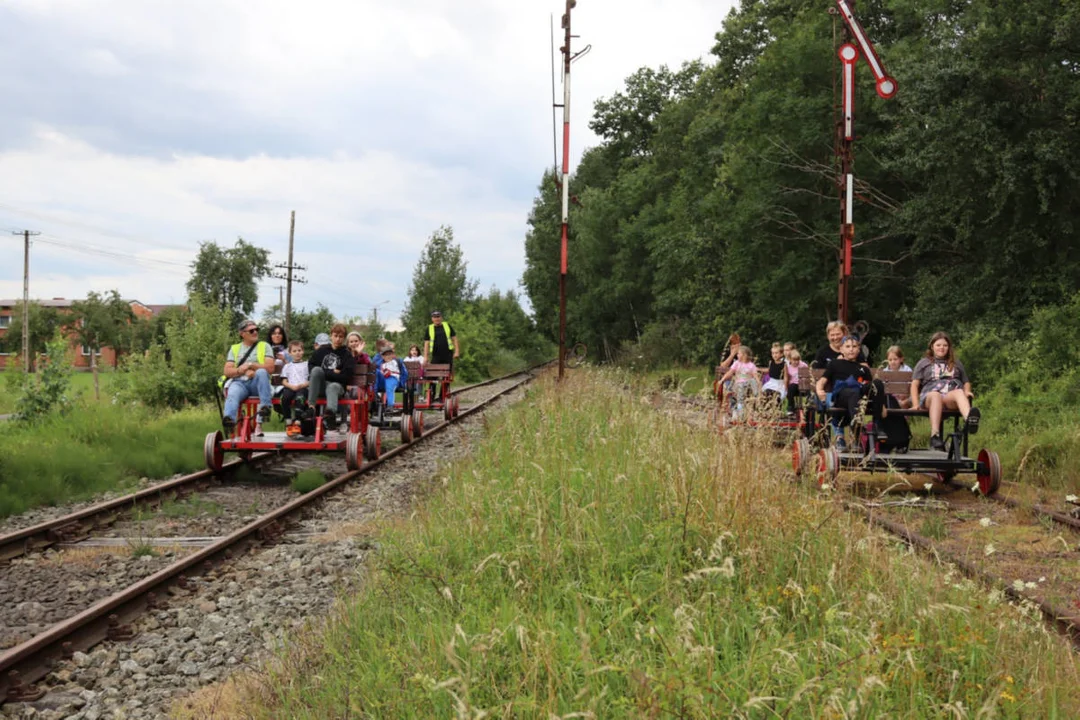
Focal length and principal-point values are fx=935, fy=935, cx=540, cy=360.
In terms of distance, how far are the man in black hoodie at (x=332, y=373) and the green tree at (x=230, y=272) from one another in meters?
101

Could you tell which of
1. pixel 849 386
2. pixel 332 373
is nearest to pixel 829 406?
pixel 849 386

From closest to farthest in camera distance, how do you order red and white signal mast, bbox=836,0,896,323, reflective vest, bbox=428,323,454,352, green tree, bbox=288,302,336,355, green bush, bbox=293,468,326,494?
green bush, bbox=293,468,326,494, red and white signal mast, bbox=836,0,896,323, reflective vest, bbox=428,323,454,352, green tree, bbox=288,302,336,355

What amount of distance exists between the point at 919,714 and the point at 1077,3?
57.8 feet

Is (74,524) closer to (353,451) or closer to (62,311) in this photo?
(353,451)

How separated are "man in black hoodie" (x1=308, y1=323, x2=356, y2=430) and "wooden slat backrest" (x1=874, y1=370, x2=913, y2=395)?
654 cm

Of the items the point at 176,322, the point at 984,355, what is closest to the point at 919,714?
the point at 984,355

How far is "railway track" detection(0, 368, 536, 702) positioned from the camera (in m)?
4.71

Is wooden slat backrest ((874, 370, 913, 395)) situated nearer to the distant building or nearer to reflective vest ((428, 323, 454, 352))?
reflective vest ((428, 323, 454, 352))

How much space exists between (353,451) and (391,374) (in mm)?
4558

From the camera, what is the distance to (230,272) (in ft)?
360

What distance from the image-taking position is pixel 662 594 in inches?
163

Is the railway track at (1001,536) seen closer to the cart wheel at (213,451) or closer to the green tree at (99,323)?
the cart wheel at (213,451)

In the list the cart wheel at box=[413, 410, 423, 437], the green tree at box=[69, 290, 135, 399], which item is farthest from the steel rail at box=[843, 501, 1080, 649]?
the green tree at box=[69, 290, 135, 399]

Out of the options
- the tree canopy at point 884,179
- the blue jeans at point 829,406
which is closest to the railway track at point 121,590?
the blue jeans at point 829,406
